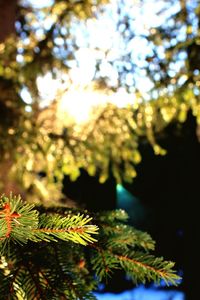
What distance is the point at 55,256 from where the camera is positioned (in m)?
1.25

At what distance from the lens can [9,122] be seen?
4.34 m

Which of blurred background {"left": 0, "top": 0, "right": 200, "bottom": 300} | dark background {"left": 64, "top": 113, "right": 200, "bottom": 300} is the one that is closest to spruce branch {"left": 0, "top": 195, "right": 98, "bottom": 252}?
blurred background {"left": 0, "top": 0, "right": 200, "bottom": 300}

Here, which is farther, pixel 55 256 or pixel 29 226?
pixel 55 256

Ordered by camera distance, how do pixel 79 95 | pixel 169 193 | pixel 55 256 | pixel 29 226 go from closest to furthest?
1. pixel 29 226
2. pixel 55 256
3. pixel 79 95
4. pixel 169 193

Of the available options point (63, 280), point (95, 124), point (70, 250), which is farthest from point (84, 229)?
point (95, 124)

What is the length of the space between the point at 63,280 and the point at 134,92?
10.4 feet

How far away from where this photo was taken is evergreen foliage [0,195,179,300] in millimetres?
901

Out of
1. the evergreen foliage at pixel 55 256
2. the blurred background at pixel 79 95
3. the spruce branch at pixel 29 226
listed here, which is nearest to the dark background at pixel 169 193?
the blurred background at pixel 79 95

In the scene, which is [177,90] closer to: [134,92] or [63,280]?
[134,92]

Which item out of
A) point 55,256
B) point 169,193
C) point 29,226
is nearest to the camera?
point 29,226

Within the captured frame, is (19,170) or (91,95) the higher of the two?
(91,95)

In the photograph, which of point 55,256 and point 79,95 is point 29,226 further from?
point 79,95

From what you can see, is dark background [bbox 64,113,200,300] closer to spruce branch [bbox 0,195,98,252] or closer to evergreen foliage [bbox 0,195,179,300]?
evergreen foliage [bbox 0,195,179,300]

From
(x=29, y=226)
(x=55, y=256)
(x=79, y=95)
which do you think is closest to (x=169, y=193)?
(x=79, y=95)
